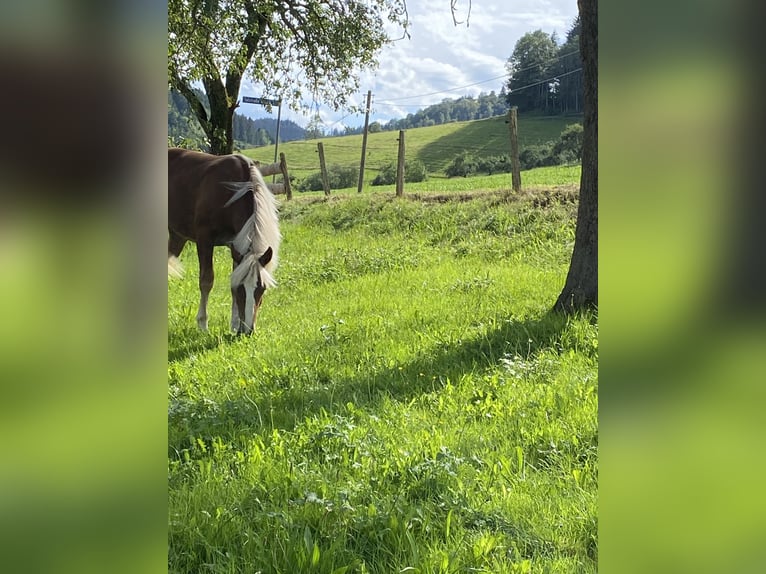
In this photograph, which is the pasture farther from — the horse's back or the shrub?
the shrub

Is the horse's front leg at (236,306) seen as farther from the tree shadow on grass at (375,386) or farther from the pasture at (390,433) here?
the tree shadow on grass at (375,386)

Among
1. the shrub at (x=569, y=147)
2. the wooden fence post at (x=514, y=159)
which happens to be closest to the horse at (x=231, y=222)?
the wooden fence post at (x=514, y=159)

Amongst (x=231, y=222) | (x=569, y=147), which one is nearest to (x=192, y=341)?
(x=231, y=222)

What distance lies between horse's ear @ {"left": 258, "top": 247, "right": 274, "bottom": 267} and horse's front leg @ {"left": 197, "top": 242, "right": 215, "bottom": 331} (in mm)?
960

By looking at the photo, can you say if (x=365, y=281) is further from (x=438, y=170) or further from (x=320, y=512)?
(x=438, y=170)

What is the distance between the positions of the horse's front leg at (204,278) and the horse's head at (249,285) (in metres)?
0.65

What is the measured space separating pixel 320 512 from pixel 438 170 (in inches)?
1593

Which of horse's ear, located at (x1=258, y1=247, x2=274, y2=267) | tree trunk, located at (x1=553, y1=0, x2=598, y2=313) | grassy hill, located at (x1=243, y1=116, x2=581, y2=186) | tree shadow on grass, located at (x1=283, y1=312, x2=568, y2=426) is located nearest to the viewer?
tree shadow on grass, located at (x1=283, y1=312, x2=568, y2=426)

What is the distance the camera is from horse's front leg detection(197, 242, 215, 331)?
20.8ft

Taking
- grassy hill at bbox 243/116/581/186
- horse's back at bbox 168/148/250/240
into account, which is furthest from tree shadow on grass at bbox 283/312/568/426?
grassy hill at bbox 243/116/581/186
